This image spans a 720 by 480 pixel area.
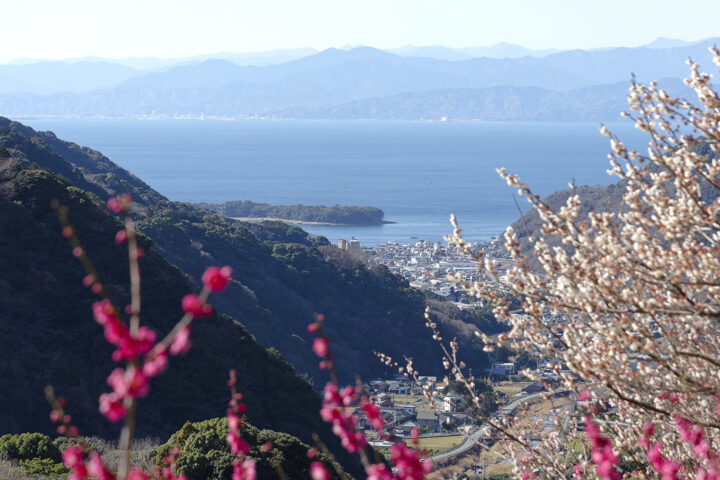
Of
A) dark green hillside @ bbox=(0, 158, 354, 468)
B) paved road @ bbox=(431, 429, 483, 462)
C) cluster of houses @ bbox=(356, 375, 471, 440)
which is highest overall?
dark green hillside @ bbox=(0, 158, 354, 468)

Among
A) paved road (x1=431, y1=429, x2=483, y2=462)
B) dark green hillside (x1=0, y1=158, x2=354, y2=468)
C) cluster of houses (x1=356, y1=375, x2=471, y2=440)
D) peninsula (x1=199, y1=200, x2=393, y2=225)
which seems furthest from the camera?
peninsula (x1=199, y1=200, x2=393, y2=225)

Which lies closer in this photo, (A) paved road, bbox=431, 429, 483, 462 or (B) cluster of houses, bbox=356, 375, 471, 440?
(A) paved road, bbox=431, 429, 483, 462

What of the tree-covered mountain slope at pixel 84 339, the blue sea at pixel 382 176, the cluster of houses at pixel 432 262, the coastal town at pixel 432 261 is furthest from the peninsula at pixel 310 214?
the tree-covered mountain slope at pixel 84 339

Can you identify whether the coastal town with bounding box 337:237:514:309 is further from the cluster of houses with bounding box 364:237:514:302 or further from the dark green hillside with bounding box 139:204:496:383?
the dark green hillside with bounding box 139:204:496:383

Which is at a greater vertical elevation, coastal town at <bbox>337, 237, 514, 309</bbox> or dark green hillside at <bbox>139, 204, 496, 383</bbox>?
dark green hillside at <bbox>139, 204, 496, 383</bbox>

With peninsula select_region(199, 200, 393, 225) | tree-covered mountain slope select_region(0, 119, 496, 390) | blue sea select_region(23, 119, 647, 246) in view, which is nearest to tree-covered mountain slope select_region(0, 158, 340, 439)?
tree-covered mountain slope select_region(0, 119, 496, 390)

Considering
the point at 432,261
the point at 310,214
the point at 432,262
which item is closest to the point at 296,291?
the point at 432,262

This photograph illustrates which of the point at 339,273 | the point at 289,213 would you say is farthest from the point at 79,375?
the point at 289,213

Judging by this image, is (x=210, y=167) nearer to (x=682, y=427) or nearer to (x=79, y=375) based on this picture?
(x=79, y=375)
